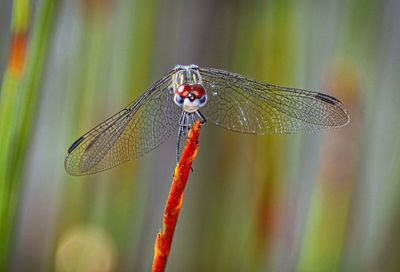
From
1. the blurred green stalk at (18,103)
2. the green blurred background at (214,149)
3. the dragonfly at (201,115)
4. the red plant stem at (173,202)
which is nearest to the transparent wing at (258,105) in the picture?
the dragonfly at (201,115)

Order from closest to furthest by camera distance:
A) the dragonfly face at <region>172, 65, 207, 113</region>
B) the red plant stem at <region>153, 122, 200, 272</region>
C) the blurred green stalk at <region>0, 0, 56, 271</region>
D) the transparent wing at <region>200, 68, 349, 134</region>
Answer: the red plant stem at <region>153, 122, 200, 272</region>, the blurred green stalk at <region>0, 0, 56, 271</region>, the dragonfly face at <region>172, 65, 207, 113</region>, the transparent wing at <region>200, 68, 349, 134</region>

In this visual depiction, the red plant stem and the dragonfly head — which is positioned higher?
the dragonfly head

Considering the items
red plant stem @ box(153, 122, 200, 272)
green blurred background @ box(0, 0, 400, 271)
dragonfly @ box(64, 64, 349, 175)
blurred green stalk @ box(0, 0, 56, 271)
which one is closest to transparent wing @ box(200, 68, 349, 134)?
dragonfly @ box(64, 64, 349, 175)

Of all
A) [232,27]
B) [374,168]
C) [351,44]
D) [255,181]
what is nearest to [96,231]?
[255,181]

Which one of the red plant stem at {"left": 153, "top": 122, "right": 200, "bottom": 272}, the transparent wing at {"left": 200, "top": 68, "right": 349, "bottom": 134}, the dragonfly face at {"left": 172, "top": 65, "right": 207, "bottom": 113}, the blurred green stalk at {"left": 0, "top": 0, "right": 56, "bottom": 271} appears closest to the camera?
the red plant stem at {"left": 153, "top": 122, "right": 200, "bottom": 272}

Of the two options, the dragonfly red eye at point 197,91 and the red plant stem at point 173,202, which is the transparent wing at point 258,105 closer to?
the dragonfly red eye at point 197,91

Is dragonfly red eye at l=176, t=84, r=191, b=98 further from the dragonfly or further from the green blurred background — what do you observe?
the green blurred background
